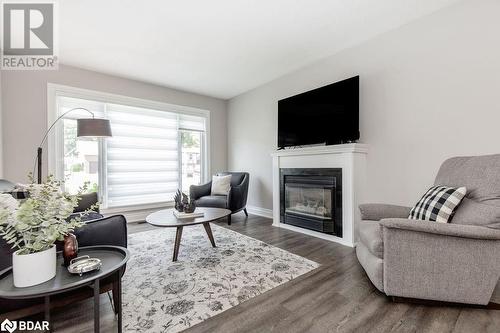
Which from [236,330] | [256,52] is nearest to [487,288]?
[236,330]

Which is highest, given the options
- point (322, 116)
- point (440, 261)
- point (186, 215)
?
point (322, 116)

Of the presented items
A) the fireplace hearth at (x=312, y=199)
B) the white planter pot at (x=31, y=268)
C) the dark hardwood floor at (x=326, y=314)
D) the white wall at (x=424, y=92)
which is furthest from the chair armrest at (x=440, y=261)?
the white planter pot at (x=31, y=268)

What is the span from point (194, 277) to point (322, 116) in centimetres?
258

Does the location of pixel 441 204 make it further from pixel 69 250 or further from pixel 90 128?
pixel 90 128

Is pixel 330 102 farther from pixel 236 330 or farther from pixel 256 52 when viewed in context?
pixel 236 330

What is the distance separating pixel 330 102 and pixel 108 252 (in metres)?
2.99

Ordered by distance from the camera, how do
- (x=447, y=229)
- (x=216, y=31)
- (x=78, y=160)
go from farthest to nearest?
(x=78, y=160) < (x=216, y=31) < (x=447, y=229)

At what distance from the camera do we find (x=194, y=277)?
2.04 meters

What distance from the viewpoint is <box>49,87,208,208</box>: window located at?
3.67 metres

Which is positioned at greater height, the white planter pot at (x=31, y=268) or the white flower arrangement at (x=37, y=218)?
the white flower arrangement at (x=37, y=218)

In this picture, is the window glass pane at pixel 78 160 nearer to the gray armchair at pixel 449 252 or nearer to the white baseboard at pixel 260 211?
the white baseboard at pixel 260 211

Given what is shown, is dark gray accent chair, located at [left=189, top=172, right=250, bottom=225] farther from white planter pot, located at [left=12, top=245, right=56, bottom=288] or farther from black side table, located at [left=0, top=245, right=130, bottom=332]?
white planter pot, located at [left=12, top=245, right=56, bottom=288]

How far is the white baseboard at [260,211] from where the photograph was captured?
14.4 ft

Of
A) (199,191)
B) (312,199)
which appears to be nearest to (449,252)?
(312,199)
